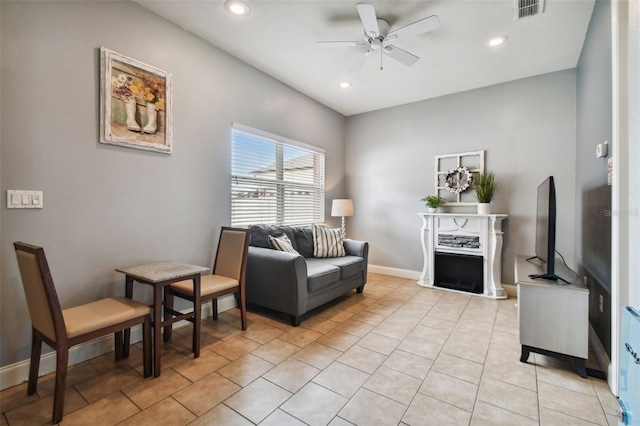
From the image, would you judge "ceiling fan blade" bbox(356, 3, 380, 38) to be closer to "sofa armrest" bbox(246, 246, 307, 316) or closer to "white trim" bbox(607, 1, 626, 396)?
"white trim" bbox(607, 1, 626, 396)

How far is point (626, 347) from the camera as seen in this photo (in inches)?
31.8

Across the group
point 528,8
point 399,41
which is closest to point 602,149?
point 528,8

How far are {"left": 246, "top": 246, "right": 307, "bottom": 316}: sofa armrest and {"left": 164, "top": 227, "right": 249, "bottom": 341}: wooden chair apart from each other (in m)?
0.24

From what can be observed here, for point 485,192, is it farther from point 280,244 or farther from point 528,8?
point 280,244

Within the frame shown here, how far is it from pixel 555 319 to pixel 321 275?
189 centimetres

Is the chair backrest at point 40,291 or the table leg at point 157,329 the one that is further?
the table leg at point 157,329

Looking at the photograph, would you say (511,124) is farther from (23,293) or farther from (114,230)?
(23,293)

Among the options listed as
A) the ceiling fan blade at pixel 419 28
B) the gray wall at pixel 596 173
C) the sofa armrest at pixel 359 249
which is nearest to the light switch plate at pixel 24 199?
the ceiling fan blade at pixel 419 28

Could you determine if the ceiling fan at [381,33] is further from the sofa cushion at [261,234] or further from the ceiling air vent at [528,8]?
the sofa cushion at [261,234]

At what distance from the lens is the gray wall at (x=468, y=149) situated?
3.48 metres

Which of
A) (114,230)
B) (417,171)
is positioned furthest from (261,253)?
(417,171)

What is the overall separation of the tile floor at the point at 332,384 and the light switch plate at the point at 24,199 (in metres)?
1.15

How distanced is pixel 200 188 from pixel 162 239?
627 millimetres

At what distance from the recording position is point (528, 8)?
235 centimetres
